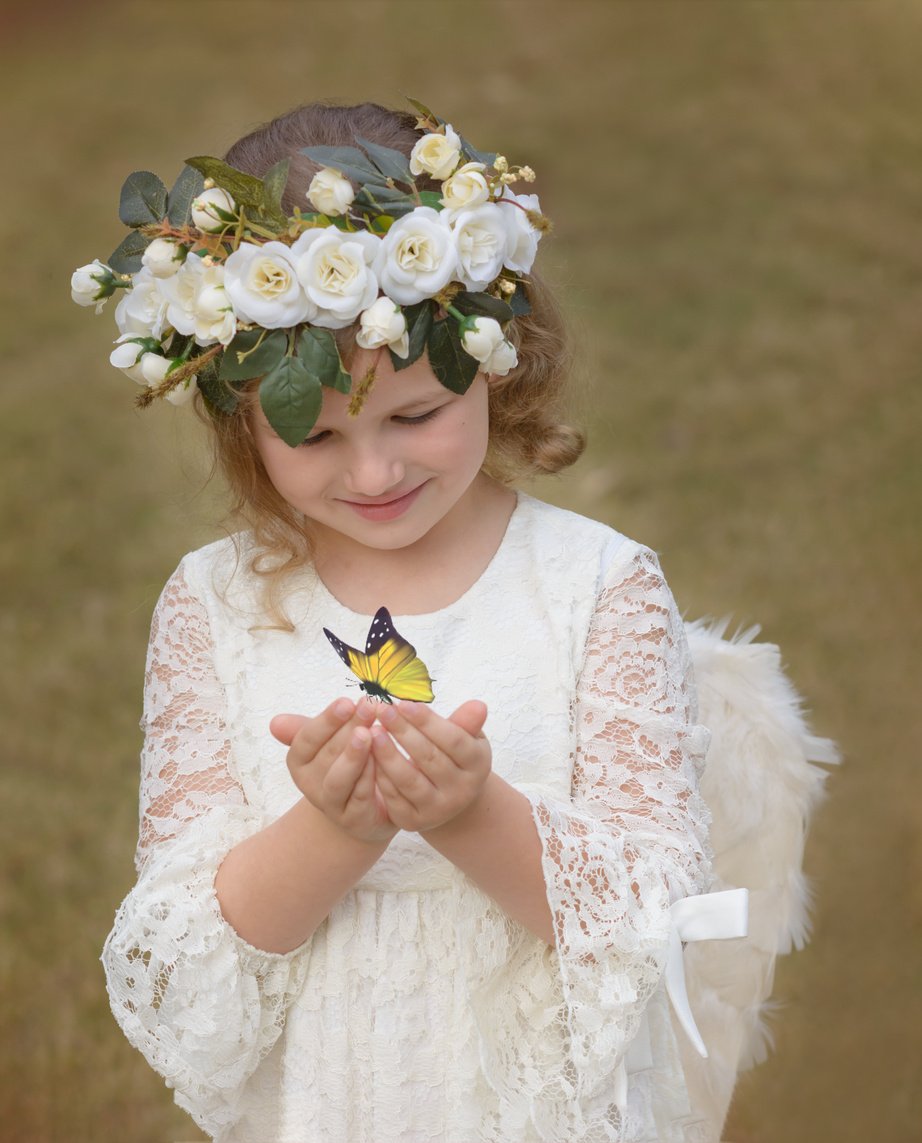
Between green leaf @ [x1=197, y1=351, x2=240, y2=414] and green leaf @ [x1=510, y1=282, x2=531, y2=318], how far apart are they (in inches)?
15.5

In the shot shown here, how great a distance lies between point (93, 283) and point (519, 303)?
573mm

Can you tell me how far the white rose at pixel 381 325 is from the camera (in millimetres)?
1851

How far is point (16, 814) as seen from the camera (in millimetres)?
4137

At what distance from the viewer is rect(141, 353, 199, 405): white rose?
6.48ft

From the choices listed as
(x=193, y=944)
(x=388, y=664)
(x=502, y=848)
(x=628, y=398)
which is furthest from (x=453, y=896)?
(x=628, y=398)

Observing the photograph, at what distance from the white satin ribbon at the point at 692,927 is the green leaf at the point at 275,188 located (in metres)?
1.01

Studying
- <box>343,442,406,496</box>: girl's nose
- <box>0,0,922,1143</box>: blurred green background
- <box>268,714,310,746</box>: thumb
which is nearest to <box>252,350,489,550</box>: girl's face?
<box>343,442,406,496</box>: girl's nose

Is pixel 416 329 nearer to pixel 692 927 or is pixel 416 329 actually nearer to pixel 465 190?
pixel 465 190

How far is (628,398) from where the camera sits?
18.7ft

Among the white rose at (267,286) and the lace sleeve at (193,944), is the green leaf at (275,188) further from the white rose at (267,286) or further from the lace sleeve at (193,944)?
the lace sleeve at (193,944)

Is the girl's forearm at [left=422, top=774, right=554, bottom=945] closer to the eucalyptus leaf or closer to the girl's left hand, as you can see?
the girl's left hand

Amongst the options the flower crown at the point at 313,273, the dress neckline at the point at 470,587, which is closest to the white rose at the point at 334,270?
the flower crown at the point at 313,273

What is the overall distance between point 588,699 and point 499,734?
13 cm

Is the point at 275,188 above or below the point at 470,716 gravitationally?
above
